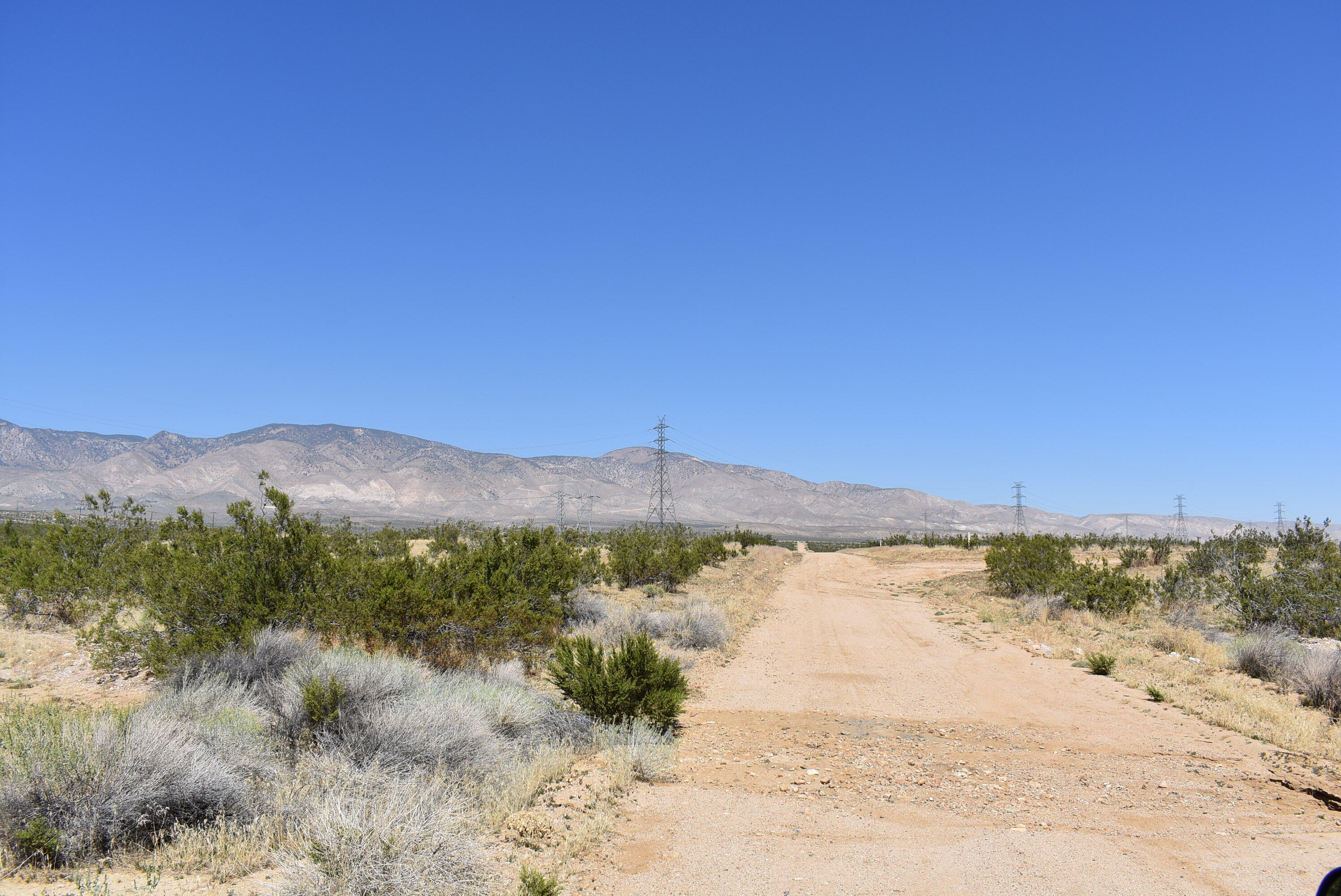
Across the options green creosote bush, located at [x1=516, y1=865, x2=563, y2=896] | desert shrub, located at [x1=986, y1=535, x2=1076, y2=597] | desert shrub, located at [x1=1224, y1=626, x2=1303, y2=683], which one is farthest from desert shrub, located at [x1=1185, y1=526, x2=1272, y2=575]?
green creosote bush, located at [x1=516, y1=865, x2=563, y2=896]

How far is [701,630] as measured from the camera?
56.0ft

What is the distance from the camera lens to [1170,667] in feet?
47.0

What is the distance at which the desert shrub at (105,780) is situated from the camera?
15.8 ft

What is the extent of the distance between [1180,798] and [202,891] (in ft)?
29.7

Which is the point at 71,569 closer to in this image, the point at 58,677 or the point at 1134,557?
the point at 58,677

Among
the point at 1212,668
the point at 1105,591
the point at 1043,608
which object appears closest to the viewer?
the point at 1212,668

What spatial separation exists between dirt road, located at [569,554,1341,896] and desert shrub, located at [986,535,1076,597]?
12.6m

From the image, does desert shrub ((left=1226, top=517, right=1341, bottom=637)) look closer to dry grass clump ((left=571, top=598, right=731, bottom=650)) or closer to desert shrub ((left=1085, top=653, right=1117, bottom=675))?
desert shrub ((left=1085, top=653, right=1117, bottom=675))

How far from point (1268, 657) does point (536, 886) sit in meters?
15.1

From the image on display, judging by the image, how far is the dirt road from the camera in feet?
18.9

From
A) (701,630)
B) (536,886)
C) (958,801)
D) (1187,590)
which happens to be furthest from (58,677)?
(1187,590)

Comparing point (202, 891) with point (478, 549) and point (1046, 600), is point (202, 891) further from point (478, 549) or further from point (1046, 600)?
point (1046, 600)

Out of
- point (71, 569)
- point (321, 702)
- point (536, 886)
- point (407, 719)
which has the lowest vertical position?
point (536, 886)

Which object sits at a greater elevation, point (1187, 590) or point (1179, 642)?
point (1187, 590)
